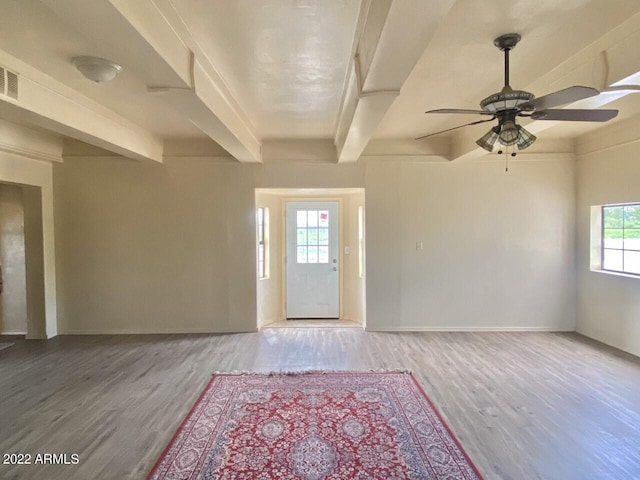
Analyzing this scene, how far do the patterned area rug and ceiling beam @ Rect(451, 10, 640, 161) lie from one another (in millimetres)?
2610

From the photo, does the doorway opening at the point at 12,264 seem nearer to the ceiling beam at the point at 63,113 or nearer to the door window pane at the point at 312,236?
the ceiling beam at the point at 63,113

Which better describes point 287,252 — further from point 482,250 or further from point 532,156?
point 532,156

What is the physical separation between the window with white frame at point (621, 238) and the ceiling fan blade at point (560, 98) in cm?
294

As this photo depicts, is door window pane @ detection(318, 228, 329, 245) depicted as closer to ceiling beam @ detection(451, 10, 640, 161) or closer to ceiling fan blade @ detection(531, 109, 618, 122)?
ceiling beam @ detection(451, 10, 640, 161)

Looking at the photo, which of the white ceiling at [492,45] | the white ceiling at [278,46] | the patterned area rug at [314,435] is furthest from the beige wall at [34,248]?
the white ceiling at [492,45]

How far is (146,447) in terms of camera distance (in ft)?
8.10

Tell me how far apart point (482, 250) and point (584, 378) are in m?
2.05

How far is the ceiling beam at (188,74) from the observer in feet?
6.07

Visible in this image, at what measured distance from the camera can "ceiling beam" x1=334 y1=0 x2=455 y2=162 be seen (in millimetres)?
1612

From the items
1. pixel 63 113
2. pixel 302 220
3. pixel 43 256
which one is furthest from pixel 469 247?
pixel 43 256

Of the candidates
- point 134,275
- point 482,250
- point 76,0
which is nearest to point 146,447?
point 76,0

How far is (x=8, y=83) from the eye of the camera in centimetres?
257

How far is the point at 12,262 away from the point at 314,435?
520 centimetres

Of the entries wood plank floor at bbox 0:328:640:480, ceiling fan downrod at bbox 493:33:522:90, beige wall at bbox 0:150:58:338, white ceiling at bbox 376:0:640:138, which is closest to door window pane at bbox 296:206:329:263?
wood plank floor at bbox 0:328:640:480
